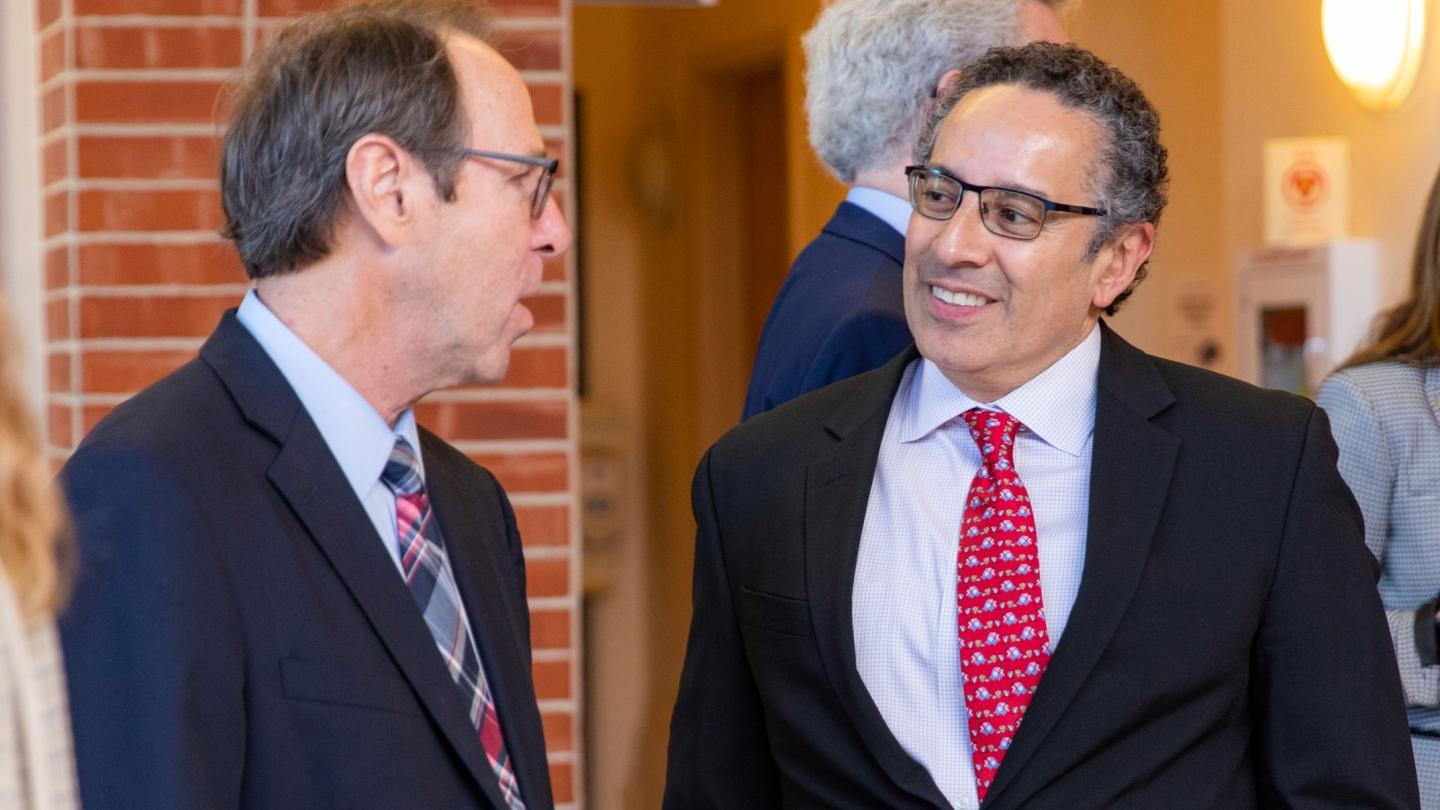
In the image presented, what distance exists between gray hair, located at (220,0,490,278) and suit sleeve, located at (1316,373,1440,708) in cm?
172

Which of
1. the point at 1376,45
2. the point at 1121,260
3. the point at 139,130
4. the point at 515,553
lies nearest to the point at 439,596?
the point at 515,553

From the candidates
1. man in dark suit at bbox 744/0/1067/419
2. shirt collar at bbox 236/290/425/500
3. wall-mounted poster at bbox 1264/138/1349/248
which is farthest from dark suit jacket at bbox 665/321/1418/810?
wall-mounted poster at bbox 1264/138/1349/248

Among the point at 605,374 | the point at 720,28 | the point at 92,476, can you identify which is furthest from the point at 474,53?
the point at 605,374

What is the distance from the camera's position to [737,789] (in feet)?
6.96

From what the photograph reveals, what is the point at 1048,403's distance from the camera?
2004 mm

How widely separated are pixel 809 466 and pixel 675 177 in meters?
5.16

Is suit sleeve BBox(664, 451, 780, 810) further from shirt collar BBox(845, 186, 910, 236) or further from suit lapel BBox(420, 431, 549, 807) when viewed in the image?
shirt collar BBox(845, 186, 910, 236)

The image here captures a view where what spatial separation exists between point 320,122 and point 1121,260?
97cm

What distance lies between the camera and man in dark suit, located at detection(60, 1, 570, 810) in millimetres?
1483

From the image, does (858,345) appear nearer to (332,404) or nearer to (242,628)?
(332,404)

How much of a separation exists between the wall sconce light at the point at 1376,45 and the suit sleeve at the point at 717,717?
2725 millimetres

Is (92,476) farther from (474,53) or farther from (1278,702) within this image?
(1278,702)

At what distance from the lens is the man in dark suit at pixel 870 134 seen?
248 cm

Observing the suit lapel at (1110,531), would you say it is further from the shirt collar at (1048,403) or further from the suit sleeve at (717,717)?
the suit sleeve at (717,717)
